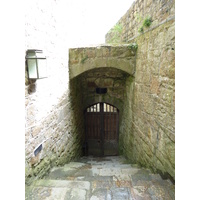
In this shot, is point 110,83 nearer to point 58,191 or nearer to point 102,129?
point 102,129

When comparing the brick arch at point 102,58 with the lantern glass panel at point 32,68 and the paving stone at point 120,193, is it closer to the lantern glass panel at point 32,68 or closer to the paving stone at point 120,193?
the lantern glass panel at point 32,68

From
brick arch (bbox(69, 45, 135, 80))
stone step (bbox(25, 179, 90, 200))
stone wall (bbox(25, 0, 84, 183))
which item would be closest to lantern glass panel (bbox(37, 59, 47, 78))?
stone wall (bbox(25, 0, 84, 183))

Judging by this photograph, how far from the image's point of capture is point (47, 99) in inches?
106

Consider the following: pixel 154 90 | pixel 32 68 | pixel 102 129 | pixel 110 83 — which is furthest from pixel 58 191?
pixel 102 129

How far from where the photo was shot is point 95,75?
504 centimetres

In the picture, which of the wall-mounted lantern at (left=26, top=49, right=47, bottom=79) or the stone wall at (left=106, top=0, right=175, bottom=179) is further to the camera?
the stone wall at (left=106, top=0, right=175, bottom=179)

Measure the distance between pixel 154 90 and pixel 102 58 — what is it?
4.94 feet

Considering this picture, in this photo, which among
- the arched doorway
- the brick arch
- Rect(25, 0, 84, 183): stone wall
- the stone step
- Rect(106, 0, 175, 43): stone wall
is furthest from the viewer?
the arched doorway

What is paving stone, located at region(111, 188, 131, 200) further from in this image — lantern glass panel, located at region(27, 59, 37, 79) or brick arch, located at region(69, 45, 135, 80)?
brick arch, located at region(69, 45, 135, 80)

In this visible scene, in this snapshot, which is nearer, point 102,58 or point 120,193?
point 120,193

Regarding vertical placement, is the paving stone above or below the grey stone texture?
below

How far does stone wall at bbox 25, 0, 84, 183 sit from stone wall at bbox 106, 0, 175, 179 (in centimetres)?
143

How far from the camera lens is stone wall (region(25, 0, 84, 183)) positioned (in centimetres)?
216
